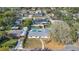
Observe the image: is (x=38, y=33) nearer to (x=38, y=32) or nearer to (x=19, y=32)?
(x=38, y=32)

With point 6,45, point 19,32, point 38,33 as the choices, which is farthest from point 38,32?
point 6,45

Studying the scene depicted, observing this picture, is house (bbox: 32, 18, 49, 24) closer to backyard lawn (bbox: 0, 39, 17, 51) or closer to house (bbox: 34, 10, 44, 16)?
house (bbox: 34, 10, 44, 16)

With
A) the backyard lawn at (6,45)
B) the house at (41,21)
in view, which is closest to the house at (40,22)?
the house at (41,21)

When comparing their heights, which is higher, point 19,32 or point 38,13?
point 38,13

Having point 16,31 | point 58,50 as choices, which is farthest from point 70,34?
point 16,31

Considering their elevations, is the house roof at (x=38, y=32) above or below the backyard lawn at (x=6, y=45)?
above

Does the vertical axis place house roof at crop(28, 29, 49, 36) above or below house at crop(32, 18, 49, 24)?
below

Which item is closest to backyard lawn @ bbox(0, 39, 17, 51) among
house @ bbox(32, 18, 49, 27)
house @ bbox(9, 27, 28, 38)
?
house @ bbox(9, 27, 28, 38)

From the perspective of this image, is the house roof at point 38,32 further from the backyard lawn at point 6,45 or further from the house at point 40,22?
the backyard lawn at point 6,45
